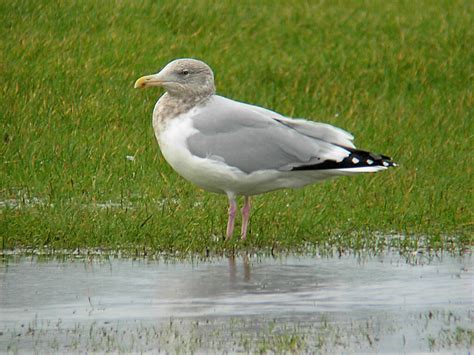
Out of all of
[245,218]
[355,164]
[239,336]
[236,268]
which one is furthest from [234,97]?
[239,336]

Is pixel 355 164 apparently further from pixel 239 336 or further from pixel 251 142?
pixel 239 336

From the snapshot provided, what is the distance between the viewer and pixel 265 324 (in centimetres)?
738

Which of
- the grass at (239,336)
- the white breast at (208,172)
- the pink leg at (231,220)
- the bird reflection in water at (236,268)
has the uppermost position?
the white breast at (208,172)

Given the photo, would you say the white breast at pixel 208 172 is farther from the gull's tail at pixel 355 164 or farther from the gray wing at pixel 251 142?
the gull's tail at pixel 355 164

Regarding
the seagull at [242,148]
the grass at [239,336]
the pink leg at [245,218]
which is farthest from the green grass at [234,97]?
Answer: the grass at [239,336]

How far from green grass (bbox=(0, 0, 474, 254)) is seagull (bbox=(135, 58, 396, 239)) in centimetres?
43

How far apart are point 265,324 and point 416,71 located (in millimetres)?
10423

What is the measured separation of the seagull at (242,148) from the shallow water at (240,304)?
2.74 ft

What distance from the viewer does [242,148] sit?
10.2m

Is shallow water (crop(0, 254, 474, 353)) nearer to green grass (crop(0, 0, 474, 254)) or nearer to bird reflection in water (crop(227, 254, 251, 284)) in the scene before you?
bird reflection in water (crop(227, 254, 251, 284))

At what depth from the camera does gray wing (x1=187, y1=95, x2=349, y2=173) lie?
1007 centimetres

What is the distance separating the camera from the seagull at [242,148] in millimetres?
10031

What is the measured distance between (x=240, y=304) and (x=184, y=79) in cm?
307

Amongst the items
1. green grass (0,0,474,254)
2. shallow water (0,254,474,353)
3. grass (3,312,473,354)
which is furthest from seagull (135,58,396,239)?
grass (3,312,473,354)
